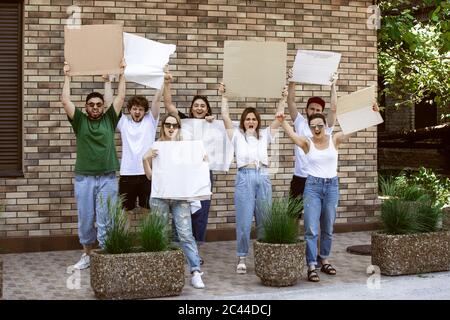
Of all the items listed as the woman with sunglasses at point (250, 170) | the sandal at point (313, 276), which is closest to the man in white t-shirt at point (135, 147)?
the woman with sunglasses at point (250, 170)

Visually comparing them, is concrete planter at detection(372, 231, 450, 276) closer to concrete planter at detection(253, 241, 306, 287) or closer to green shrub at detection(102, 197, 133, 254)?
concrete planter at detection(253, 241, 306, 287)

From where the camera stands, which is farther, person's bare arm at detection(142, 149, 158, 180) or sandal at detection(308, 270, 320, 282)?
sandal at detection(308, 270, 320, 282)

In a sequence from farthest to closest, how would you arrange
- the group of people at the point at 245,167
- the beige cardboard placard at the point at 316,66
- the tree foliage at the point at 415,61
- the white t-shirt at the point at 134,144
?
the tree foliage at the point at 415,61
the white t-shirt at the point at 134,144
the beige cardboard placard at the point at 316,66
the group of people at the point at 245,167

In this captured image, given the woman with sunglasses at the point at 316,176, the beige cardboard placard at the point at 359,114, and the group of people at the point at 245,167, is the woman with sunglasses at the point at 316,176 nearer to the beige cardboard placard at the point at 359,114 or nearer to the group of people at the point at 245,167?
the group of people at the point at 245,167

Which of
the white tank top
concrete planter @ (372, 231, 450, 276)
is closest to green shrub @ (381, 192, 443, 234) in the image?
concrete planter @ (372, 231, 450, 276)

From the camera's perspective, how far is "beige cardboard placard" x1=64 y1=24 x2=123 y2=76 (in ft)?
25.3

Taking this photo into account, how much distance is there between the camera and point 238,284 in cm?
772

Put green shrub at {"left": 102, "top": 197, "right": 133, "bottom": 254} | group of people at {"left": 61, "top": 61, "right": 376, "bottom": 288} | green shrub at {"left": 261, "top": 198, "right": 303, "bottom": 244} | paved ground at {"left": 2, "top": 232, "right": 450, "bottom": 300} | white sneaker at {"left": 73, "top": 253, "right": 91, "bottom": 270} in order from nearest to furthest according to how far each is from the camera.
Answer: green shrub at {"left": 102, "top": 197, "right": 133, "bottom": 254} → paved ground at {"left": 2, "top": 232, "right": 450, "bottom": 300} → green shrub at {"left": 261, "top": 198, "right": 303, "bottom": 244} → group of people at {"left": 61, "top": 61, "right": 376, "bottom": 288} → white sneaker at {"left": 73, "top": 253, "right": 91, "bottom": 270}

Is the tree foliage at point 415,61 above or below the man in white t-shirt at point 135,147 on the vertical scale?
above

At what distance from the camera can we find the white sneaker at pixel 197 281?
24.6 feet

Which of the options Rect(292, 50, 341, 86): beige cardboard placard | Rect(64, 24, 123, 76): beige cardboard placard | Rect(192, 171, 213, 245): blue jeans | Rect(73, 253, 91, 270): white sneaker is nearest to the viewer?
Rect(64, 24, 123, 76): beige cardboard placard

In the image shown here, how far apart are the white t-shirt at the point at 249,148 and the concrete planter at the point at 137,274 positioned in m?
1.44

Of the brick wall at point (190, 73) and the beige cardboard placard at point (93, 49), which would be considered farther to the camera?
the brick wall at point (190, 73)

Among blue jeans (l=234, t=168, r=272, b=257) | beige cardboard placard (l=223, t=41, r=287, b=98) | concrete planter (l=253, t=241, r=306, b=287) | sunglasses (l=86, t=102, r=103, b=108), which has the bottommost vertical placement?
concrete planter (l=253, t=241, r=306, b=287)
